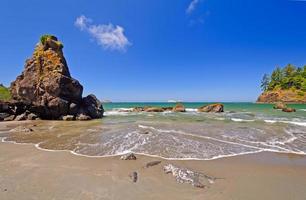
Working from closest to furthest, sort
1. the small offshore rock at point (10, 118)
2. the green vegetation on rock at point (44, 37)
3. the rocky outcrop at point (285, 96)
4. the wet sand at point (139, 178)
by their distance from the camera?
the wet sand at point (139, 178) → the small offshore rock at point (10, 118) → the green vegetation on rock at point (44, 37) → the rocky outcrop at point (285, 96)

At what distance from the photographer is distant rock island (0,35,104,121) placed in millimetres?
27875

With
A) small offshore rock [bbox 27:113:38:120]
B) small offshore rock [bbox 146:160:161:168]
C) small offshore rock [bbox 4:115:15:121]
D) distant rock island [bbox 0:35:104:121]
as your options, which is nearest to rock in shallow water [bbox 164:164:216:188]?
small offshore rock [bbox 146:160:161:168]

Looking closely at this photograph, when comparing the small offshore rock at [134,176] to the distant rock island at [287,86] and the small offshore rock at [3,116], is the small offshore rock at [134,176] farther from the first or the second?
the distant rock island at [287,86]

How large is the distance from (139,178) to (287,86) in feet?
394

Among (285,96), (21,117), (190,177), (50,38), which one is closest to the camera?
(190,177)

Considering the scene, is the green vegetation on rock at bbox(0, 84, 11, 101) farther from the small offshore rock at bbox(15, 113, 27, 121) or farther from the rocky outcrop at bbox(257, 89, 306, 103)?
the rocky outcrop at bbox(257, 89, 306, 103)

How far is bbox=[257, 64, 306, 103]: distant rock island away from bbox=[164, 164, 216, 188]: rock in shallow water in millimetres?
110578

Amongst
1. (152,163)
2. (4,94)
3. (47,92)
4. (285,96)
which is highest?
(4,94)

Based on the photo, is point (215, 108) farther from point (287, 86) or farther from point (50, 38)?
point (287, 86)

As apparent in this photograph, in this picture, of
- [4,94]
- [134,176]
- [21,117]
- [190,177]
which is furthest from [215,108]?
[4,94]

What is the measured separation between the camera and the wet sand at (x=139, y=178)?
4.74m

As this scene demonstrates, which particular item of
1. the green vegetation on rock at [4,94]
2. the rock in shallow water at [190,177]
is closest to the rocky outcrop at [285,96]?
the rock in shallow water at [190,177]

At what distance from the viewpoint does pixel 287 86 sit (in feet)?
331

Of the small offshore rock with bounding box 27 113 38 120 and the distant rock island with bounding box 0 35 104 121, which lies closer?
the small offshore rock with bounding box 27 113 38 120
